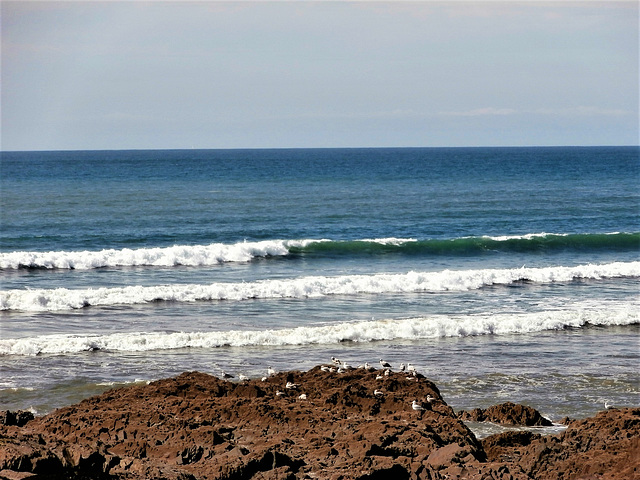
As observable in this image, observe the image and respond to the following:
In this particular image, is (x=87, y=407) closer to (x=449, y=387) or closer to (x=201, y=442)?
(x=201, y=442)

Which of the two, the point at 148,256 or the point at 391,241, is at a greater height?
the point at 391,241

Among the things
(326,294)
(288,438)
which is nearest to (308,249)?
(326,294)

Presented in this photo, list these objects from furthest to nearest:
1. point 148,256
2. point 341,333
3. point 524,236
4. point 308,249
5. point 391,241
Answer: point 524,236 → point 391,241 → point 308,249 → point 148,256 → point 341,333

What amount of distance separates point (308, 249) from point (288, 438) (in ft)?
80.2

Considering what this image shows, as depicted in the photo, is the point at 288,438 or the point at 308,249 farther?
the point at 308,249

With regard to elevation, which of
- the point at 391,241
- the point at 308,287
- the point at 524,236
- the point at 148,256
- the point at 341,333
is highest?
the point at 524,236

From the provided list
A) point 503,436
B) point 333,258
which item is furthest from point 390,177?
point 503,436

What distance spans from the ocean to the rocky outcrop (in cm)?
351

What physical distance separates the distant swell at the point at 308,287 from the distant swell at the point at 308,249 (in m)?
5.16

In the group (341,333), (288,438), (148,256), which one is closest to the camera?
(288,438)

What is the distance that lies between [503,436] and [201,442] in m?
4.01

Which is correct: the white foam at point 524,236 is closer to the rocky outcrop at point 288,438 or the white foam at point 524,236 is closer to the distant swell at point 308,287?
the distant swell at point 308,287

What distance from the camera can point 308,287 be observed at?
25531 millimetres

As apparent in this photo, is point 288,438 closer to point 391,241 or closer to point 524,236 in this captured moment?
A: point 391,241
